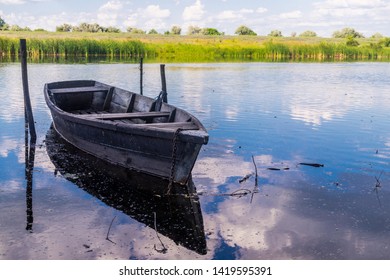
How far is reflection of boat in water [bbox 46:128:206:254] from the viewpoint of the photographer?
312 inches

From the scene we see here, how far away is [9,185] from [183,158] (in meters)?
3.80

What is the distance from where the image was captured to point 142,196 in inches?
373

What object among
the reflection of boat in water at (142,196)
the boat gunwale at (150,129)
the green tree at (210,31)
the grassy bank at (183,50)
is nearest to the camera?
the reflection of boat in water at (142,196)

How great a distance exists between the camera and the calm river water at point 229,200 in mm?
7211

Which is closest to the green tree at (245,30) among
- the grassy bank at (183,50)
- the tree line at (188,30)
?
the tree line at (188,30)

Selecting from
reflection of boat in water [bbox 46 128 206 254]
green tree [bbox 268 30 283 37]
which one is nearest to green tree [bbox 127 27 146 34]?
green tree [bbox 268 30 283 37]

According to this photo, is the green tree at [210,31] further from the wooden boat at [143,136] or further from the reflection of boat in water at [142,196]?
the reflection of boat in water at [142,196]

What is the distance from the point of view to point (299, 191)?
388 inches

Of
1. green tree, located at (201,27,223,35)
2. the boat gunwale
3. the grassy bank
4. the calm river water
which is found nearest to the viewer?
the calm river water

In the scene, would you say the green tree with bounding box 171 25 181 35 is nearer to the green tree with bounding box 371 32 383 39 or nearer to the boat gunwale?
the green tree with bounding box 371 32 383 39

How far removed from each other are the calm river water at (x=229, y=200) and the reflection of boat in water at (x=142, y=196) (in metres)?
0.02

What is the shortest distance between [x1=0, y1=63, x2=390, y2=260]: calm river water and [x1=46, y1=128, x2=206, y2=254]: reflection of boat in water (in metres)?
0.02
